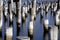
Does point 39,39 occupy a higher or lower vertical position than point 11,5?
lower

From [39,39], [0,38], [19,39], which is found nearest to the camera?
[19,39]

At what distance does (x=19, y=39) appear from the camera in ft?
4.01

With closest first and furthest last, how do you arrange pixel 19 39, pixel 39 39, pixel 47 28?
pixel 19 39 → pixel 47 28 → pixel 39 39

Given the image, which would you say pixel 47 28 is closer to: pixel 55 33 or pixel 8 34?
pixel 55 33

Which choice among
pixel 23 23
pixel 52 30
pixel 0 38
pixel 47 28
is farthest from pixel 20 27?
pixel 52 30

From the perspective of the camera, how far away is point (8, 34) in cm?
140

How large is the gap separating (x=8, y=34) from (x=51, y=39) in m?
0.36

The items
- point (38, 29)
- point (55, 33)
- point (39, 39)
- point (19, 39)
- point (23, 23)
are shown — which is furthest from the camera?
point (38, 29)

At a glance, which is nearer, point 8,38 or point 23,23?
point 8,38

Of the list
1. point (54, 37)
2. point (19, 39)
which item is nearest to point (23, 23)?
point (54, 37)

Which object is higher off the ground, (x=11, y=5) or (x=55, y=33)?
(x=11, y=5)

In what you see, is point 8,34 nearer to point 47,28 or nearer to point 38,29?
point 47,28

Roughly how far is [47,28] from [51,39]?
0.13m

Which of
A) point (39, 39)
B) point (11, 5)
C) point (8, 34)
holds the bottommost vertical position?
point (39, 39)
